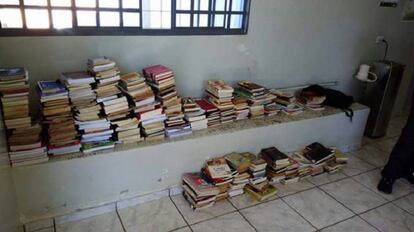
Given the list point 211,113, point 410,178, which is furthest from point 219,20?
point 410,178

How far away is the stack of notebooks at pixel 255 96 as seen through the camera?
2688 mm

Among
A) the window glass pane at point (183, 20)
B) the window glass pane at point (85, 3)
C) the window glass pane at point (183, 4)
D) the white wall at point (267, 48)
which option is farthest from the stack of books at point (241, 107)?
the window glass pane at point (85, 3)

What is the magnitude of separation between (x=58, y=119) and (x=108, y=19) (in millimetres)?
808

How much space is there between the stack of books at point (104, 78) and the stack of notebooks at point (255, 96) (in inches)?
45.1

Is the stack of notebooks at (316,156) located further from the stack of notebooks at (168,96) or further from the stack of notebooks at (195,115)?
the stack of notebooks at (168,96)

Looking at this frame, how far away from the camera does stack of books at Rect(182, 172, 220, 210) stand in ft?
7.28

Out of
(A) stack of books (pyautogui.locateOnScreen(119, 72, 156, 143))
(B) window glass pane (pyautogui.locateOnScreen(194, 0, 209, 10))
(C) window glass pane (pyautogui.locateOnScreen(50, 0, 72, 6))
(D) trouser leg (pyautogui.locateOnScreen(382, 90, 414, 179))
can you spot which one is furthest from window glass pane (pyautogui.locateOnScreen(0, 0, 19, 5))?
(D) trouser leg (pyautogui.locateOnScreen(382, 90, 414, 179))

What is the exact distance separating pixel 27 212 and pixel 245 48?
2119 mm

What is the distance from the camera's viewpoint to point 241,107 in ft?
8.66

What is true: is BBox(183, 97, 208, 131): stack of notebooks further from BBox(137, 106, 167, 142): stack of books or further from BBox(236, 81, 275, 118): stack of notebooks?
BBox(236, 81, 275, 118): stack of notebooks

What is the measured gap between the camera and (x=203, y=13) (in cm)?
256

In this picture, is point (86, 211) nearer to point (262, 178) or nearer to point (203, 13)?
point (262, 178)

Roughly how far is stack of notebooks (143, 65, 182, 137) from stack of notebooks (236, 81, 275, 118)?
68cm

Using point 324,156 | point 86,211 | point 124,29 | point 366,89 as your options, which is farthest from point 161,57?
point 366,89
